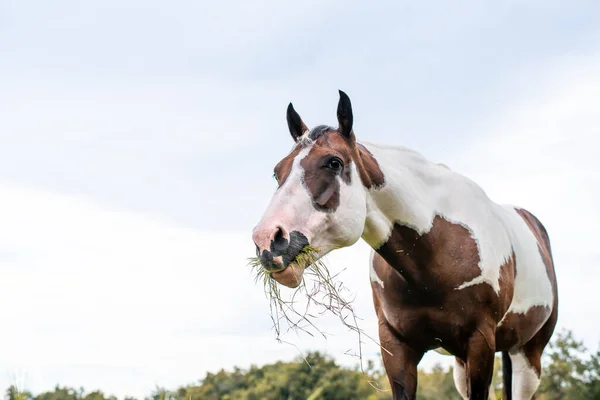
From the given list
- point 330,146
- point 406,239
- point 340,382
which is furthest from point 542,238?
point 340,382

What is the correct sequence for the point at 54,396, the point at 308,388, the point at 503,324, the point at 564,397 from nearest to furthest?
the point at 503,324, the point at 54,396, the point at 308,388, the point at 564,397

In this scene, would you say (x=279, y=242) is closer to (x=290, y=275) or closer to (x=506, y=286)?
(x=290, y=275)

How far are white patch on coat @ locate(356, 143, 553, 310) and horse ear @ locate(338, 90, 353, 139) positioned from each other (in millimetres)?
379

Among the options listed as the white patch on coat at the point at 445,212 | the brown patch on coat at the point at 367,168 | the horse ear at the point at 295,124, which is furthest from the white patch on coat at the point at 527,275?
the horse ear at the point at 295,124

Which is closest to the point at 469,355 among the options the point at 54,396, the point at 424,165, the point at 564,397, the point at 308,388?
the point at 424,165

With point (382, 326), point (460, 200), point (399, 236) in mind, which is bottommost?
point (382, 326)

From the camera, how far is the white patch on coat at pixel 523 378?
6922mm

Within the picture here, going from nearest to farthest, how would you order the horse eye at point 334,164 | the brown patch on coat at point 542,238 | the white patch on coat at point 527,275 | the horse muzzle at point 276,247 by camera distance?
the horse muzzle at point 276,247
the horse eye at point 334,164
the white patch on coat at point 527,275
the brown patch on coat at point 542,238

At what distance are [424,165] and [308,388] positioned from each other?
10.7 metres

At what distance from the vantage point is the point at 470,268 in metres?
5.04

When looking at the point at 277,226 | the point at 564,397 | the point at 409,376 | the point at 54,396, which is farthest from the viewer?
the point at 564,397

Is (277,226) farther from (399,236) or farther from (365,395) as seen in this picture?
(365,395)

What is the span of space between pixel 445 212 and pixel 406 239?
0.44 meters

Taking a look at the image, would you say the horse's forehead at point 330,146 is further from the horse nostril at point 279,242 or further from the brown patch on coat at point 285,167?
the horse nostril at point 279,242
